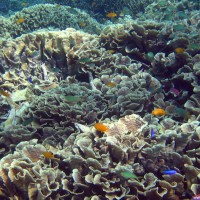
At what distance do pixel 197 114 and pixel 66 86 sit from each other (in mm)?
2675

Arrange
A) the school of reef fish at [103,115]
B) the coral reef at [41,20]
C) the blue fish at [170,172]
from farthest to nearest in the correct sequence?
1. the coral reef at [41,20]
2. the school of reef fish at [103,115]
3. the blue fish at [170,172]

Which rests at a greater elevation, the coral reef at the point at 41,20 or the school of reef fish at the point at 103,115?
the coral reef at the point at 41,20

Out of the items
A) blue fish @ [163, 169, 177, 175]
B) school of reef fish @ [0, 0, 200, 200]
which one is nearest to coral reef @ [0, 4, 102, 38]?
school of reef fish @ [0, 0, 200, 200]

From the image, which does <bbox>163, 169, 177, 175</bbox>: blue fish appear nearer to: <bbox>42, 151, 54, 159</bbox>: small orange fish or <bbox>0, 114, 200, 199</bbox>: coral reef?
<bbox>0, 114, 200, 199</bbox>: coral reef

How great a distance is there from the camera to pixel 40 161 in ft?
11.1

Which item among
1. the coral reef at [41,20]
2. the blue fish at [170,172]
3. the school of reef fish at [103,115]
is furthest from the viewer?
the coral reef at [41,20]

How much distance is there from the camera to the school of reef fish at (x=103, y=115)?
3.05m

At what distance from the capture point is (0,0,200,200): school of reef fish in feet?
10.0

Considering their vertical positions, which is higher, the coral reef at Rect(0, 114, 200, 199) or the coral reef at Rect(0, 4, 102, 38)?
the coral reef at Rect(0, 4, 102, 38)

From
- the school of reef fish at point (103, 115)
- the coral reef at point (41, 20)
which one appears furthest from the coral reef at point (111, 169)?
the coral reef at point (41, 20)

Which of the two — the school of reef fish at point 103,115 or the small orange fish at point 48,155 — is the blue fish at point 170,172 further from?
the small orange fish at point 48,155

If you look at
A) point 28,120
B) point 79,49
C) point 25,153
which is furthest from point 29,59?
point 25,153

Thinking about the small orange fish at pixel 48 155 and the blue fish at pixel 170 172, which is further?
the small orange fish at pixel 48 155

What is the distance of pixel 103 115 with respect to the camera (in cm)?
439
